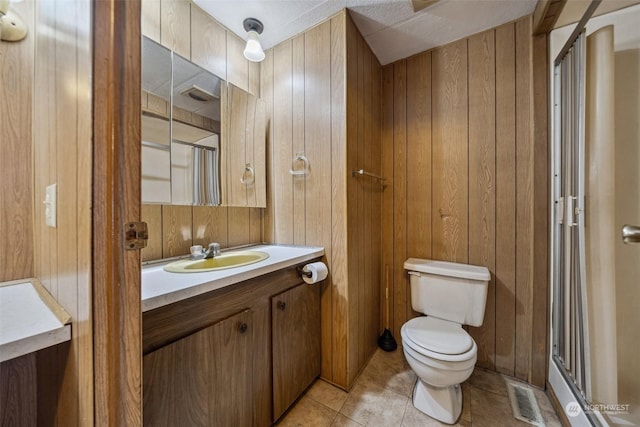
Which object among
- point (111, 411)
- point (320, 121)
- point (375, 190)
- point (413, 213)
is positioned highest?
point (320, 121)

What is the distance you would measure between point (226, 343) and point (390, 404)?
1048 millimetres

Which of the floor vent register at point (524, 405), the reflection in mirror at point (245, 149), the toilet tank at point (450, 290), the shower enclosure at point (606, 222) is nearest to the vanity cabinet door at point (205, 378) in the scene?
the reflection in mirror at point (245, 149)

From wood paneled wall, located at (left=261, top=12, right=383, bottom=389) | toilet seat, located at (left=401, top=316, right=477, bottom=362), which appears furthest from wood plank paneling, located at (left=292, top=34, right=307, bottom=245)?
toilet seat, located at (left=401, top=316, right=477, bottom=362)

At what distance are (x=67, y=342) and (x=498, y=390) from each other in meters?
2.06

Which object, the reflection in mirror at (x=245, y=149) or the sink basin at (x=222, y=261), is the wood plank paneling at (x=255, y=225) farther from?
the sink basin at (x=222, y=261)

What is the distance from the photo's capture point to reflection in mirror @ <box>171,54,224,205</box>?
1258 mm

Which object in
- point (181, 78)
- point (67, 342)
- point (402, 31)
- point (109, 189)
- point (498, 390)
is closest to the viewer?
point (109, 189)

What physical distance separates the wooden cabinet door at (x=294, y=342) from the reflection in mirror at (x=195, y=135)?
745 millimetres

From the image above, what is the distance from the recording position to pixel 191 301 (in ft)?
2.71

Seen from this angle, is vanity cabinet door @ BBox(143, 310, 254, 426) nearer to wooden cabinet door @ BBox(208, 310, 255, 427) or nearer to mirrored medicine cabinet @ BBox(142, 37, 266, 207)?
wooden cabinet door @ BBox(208, 310, 255, 427)

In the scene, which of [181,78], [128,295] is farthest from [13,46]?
[128,295]

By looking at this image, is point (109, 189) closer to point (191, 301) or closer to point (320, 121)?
point (191, 301)

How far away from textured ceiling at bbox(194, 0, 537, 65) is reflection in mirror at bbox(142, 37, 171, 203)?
480mm

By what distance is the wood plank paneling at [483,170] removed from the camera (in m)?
1.59
